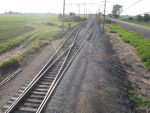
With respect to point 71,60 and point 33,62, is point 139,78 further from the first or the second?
point 33,62

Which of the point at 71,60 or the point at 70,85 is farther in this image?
the point at 71,60

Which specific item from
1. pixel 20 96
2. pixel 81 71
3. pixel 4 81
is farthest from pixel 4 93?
pixel 81 71

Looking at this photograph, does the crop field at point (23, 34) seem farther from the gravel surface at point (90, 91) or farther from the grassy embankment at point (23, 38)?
the gravel surface at point (90, 91)

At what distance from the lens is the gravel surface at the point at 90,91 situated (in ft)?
40.5

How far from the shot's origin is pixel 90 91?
14.6m

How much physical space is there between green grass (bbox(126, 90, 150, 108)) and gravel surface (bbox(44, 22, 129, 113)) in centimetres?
49

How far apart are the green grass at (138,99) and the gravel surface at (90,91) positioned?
49cm

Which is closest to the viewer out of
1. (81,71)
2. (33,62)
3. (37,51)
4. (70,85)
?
(70,85)

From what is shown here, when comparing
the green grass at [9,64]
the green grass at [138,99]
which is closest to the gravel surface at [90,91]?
the green grass at [138,99]

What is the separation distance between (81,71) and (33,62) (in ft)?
16.7

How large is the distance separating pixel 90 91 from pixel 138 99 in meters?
2.55

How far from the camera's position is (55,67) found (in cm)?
2030

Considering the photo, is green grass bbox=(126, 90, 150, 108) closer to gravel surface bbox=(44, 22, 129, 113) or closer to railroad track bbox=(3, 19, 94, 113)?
gravel surface bbox=(44, 22, 129, 113)

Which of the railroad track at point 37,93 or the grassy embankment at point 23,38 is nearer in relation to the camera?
the railroad track at point 37,93
